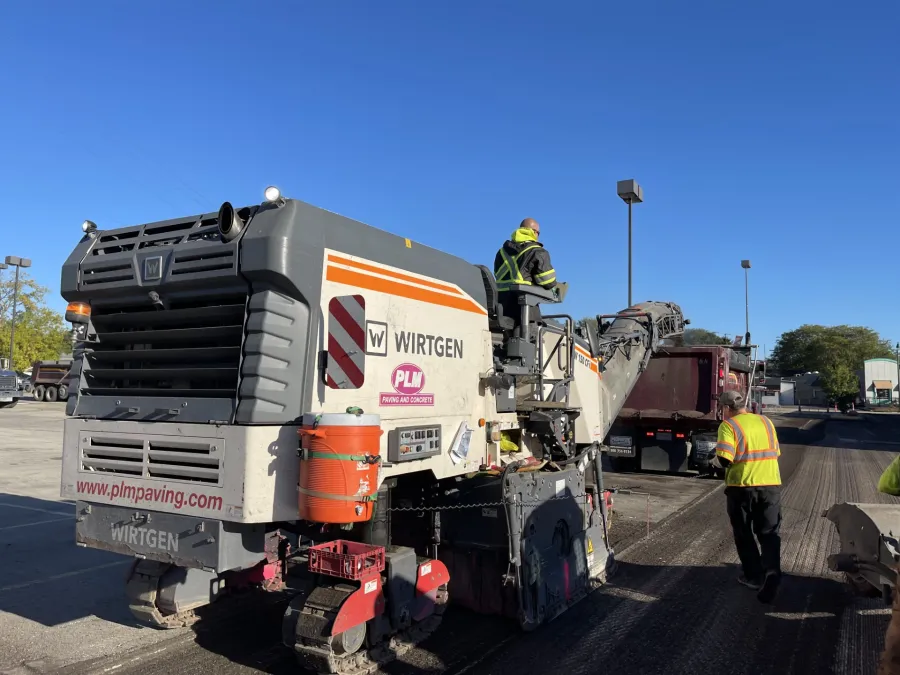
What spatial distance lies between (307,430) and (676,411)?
10646 mm

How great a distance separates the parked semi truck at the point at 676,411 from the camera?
41.6ft

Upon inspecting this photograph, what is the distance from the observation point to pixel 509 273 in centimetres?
579

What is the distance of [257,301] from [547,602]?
10.2 feet

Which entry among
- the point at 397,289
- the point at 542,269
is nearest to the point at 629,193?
the point at 542,269

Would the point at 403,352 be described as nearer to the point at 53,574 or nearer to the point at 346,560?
the point at 346,560

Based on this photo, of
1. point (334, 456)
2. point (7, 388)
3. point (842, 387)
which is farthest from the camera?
point (842, 387)

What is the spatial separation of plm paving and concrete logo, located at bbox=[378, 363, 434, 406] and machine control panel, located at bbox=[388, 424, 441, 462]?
176mm

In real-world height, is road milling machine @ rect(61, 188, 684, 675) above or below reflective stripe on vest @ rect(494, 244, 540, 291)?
below

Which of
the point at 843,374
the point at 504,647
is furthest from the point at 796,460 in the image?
the point at 843,374

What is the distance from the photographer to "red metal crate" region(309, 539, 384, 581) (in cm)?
387

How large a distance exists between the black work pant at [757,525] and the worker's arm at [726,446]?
282 mm

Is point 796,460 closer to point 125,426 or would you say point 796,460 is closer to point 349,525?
point 349,525

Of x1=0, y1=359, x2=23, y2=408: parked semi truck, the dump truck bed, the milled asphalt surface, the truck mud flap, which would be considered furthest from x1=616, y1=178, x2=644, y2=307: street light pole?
x1=0, y1=359, x2=23, y2=408: parked semi truck

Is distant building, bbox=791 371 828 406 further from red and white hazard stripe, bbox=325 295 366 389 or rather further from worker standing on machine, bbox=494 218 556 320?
red and white hazard stripe, bbox=325 295 366 389
